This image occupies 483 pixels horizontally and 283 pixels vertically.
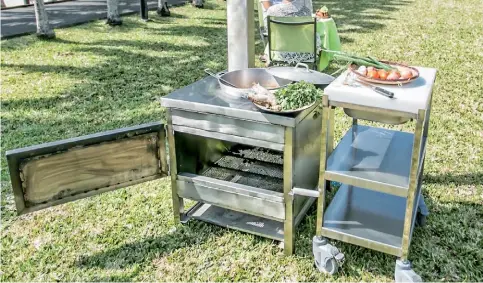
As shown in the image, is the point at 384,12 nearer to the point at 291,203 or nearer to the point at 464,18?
the point at 464,18

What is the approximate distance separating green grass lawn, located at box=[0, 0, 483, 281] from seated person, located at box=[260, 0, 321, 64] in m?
1.29

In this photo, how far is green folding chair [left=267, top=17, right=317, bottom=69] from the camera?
650 cm

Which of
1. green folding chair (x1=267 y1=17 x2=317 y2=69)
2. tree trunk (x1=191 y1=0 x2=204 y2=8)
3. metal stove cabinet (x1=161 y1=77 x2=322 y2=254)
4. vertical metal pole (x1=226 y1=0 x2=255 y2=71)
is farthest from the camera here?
tree trunk (x1=191 y1=0 x2=204 y2=8)

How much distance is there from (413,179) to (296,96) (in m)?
0.84

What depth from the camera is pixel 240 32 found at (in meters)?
3.60

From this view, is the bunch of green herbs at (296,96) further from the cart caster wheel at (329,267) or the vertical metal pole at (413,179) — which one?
the cart caster wheel at (329,267)

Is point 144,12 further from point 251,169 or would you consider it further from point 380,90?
point 380,90

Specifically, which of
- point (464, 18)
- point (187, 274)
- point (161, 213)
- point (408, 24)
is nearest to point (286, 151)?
point (187, 274)

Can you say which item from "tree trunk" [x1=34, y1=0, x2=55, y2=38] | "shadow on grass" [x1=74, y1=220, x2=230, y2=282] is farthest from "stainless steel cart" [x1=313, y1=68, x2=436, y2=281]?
"tree trunk" [x1=34, y1=0, x2=55, y2=38]

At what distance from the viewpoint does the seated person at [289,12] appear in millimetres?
6816

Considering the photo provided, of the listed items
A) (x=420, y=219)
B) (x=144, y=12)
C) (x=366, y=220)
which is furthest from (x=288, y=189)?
(x=144, y=12)

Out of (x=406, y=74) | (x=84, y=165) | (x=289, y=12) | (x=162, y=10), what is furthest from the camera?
(x=162, y=10)

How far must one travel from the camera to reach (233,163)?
153 inches

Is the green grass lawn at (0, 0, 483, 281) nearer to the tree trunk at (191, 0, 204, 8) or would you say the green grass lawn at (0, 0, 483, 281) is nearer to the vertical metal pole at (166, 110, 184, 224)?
the vertical metal pole at (166, 110, 184, 224)
